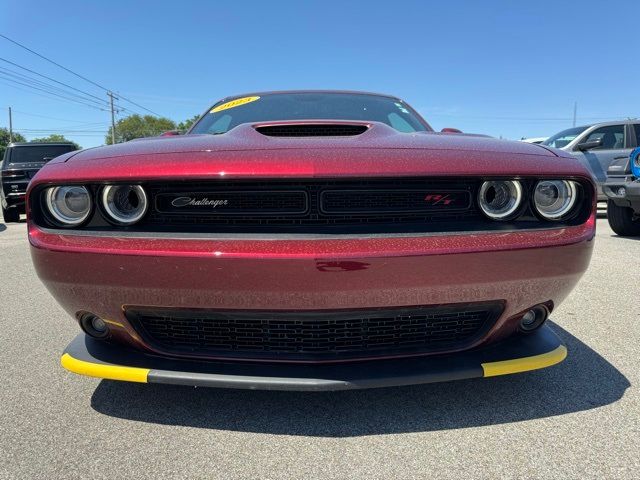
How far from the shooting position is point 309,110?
292 centimetres

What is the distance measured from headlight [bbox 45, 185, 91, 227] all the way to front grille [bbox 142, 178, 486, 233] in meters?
0.24

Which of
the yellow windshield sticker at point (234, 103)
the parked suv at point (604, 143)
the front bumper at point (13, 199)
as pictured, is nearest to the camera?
the yellow windshield sticker at point (234, 103)

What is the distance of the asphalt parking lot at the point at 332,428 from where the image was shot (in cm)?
147

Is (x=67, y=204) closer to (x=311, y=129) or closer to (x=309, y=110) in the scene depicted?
(x=311, y=129)

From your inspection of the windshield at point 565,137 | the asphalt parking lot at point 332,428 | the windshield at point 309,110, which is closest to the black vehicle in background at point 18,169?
the windshield at point 309,110

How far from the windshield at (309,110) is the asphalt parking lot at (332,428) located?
1.58m

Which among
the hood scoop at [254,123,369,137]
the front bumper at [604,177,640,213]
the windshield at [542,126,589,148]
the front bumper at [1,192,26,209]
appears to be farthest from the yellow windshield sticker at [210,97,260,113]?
the front bumper at [1,192,26,209]

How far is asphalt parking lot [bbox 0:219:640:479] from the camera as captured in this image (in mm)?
1467

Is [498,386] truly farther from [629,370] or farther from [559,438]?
[629,370]

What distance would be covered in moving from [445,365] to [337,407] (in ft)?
1.60

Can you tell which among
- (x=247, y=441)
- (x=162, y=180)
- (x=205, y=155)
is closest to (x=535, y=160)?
(x=205, y=155)

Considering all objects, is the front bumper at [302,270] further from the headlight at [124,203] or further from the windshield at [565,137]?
the windshield at [565,137]

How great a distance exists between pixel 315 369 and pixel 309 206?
0.56 meters

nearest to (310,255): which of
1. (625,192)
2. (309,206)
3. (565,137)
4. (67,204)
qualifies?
(309,206)
